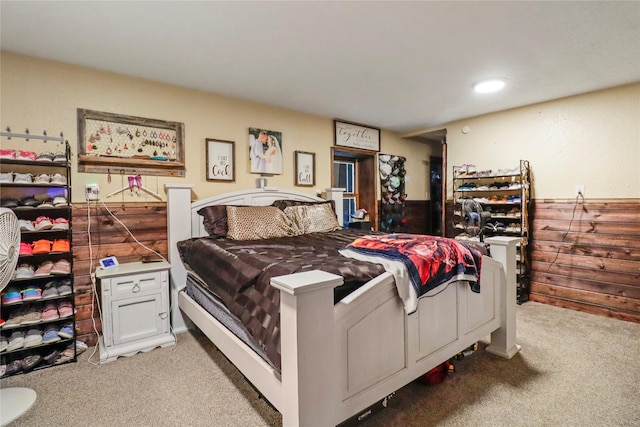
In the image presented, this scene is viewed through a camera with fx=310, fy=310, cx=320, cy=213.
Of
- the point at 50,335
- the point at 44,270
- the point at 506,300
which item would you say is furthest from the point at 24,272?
the point at 506,300

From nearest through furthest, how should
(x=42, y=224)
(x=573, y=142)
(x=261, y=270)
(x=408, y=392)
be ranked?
(x=261, y=270)
(x=408, y=392)
(x=42, y=224)
(x=573, y=142)

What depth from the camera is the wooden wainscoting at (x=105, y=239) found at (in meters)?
2.46

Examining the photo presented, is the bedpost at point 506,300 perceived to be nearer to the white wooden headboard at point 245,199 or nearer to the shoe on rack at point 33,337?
the white wooden headboard at point 245,199

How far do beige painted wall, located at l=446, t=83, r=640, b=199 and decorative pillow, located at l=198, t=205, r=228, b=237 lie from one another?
332cm

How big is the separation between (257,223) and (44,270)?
1475mm

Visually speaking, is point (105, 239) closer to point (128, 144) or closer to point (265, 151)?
point (128, 144)

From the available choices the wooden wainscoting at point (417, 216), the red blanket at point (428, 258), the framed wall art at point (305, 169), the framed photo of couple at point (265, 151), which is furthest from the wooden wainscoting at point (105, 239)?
the wooden wainscoting at point (417, 216)

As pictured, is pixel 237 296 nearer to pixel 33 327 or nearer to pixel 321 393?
pixel 321 393

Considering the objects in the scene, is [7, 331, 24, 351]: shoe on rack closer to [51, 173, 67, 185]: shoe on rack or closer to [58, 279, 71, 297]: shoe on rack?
[58, 279, 71, 297]: shoe on rack

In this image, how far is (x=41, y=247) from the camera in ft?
6.83

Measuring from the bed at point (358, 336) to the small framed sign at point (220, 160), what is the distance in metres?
1.42

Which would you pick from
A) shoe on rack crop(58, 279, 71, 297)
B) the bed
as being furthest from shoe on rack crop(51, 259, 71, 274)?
the bed

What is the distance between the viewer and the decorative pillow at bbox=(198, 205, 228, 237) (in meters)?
2.61

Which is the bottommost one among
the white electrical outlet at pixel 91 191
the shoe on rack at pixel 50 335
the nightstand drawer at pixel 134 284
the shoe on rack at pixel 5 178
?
the shoe on rack at pixel 50 335
